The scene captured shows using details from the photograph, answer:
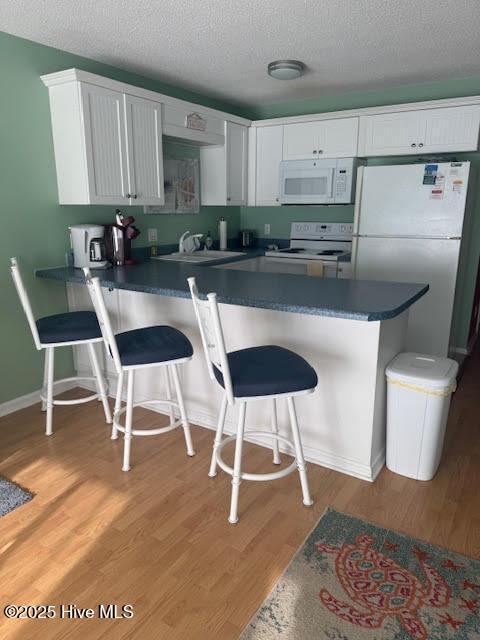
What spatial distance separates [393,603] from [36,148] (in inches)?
122

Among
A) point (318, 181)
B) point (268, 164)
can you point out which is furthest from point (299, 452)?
point (268, 164)

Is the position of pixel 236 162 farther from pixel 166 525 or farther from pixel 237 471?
pixel 166 525

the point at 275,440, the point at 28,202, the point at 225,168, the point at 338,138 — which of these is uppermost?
the point at 338,138

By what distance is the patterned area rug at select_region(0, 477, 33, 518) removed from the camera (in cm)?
207

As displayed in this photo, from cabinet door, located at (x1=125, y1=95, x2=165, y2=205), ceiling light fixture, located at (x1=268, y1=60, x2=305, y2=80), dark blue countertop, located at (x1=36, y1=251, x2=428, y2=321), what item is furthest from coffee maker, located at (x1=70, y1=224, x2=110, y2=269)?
ceiling light fixture, located at (x1=268, y1=60, x2=305, y2=80)

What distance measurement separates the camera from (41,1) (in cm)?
230

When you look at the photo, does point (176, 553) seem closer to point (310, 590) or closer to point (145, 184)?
point (310, 590)

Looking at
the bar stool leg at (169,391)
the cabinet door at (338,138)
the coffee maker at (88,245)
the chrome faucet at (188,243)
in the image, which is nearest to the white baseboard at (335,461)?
the bar stool leg at (169,391)

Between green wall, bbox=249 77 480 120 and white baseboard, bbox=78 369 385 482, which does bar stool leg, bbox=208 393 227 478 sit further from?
green wall, bbox=249 77 480 120

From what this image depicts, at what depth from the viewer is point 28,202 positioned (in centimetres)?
293

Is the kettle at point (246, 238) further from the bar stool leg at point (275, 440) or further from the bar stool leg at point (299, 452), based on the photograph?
the bar stool leg at point (299, 452)

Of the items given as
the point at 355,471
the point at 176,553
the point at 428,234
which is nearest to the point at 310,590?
the point at 176,553

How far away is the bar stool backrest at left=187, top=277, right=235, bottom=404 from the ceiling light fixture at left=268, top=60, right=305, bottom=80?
2.14 metres

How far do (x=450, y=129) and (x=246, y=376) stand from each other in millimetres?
2866
